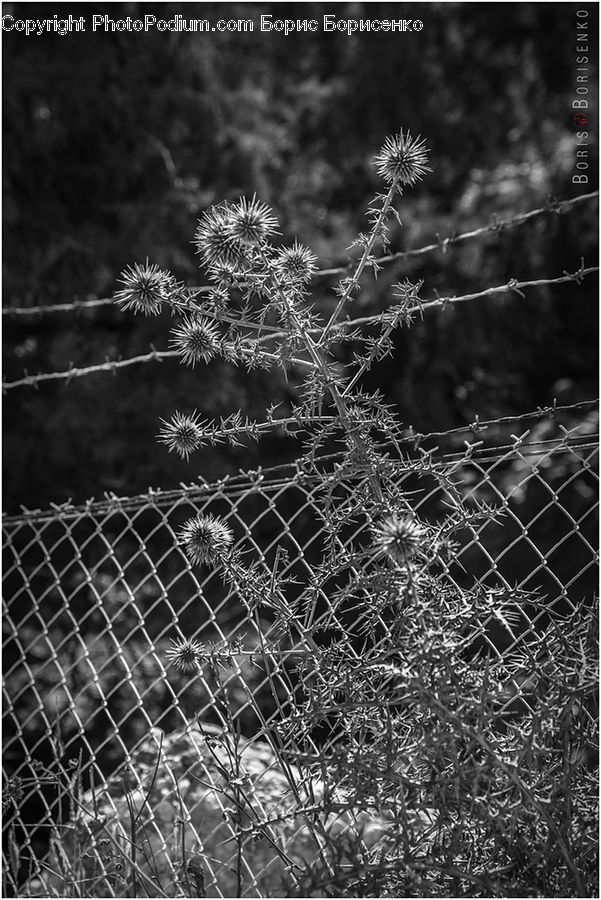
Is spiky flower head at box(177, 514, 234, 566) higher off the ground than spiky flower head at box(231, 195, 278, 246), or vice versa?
spiky flower head at box(231, 195, 278, 246)

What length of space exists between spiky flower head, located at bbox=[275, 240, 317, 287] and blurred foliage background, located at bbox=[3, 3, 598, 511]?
2904 millimetres

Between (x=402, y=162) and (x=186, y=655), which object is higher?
(x=402, y=162)

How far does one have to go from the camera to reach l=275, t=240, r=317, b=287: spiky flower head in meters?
1.44

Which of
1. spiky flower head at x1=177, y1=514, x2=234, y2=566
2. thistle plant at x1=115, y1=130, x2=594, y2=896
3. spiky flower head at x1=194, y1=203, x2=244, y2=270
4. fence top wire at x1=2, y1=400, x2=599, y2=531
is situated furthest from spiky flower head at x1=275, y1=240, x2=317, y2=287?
spiky flower head at x1=177, y1=514, x2=234, y2=566

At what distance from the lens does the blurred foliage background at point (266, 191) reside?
461 centimetres

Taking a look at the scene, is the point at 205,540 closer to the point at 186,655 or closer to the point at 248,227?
the point at 186,655

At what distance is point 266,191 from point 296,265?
14.1 ft

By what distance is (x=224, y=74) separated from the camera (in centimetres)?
593

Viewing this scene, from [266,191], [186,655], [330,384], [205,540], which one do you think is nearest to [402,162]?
[330,384]

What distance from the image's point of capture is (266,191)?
557cm

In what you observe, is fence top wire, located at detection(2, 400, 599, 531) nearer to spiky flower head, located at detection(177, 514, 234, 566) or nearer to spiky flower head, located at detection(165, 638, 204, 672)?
spiky flower head, located at detection(177, 514, 234, 566)

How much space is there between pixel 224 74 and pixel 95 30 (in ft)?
4.09

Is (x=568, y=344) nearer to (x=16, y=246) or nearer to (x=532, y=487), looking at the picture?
(x=532, y=487)

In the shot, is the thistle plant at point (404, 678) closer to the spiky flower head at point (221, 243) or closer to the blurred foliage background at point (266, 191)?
the spiky flower head at point (221, 243)
